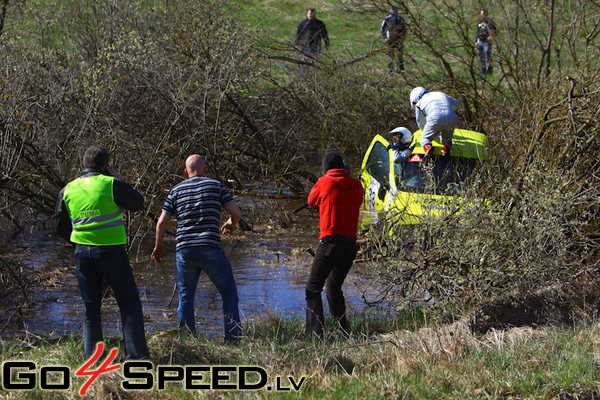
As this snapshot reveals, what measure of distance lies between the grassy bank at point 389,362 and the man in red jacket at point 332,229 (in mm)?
340

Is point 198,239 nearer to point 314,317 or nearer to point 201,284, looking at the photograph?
point 314,317

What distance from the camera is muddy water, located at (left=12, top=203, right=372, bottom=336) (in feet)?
26.3

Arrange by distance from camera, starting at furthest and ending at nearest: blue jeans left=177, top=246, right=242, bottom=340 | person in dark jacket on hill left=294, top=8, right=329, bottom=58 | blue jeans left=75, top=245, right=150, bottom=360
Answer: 1. person in dark jacket on hill left=294, top=8, right=329, bottom=58
2. blue jeans left=177, top=246, right=242, bottom=340
3. blue jeans left=75, top=245, right=150, bottom=360

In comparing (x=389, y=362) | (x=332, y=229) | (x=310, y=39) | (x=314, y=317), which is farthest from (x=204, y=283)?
(x=310, y=39)

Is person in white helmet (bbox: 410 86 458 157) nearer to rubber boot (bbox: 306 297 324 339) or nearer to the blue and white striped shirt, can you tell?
rubber boot (bbox: 306 297 324 339)

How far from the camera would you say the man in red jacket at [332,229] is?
6992mm

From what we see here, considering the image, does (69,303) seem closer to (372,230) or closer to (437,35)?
(372,230)

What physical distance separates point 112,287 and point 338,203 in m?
2.24

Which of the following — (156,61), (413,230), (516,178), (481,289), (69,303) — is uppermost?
(156,61)

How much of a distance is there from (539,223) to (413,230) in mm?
1235

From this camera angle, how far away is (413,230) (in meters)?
7.82

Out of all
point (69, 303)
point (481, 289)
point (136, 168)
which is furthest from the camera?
point (136, 168)

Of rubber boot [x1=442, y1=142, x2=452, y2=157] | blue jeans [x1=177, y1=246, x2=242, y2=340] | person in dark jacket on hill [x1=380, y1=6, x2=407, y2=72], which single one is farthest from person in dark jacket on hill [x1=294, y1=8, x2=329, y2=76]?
blue jeans [x1=177, y1=246, x2=242, y2=340]

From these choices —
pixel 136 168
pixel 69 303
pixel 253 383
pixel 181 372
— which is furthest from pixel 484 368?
pixel 136 168
